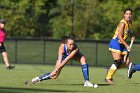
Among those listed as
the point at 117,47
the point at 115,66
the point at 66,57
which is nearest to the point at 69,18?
the point at 117,47

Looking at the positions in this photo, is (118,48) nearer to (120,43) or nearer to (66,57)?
(120,43)

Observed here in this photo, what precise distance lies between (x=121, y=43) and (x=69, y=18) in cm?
2904

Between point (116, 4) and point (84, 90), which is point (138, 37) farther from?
point (84, 90)

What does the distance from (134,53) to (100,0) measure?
1700cm

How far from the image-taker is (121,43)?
49.5ft

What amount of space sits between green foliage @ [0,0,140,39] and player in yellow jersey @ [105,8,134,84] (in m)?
23.7

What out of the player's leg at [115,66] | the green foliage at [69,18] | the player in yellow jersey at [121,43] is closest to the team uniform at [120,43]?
the player in yellow jersey at [121,43]

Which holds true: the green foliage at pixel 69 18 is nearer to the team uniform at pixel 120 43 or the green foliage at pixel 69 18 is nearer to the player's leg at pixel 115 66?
the team uniform at pixel 120 43

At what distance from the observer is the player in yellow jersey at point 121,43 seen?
14859 mm

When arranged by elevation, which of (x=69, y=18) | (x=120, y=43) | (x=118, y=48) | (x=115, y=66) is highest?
(x=120, y=43)

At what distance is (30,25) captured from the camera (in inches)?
1642

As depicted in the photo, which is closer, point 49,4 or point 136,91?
point 136,91

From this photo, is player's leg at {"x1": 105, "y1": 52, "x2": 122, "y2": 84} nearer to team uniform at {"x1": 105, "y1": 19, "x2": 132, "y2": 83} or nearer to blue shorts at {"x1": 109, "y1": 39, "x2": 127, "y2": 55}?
team uniform at {"x1": 105, "y1": 19, "x2": 132, "y2": 83}

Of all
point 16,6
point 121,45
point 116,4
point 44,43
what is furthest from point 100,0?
point 121,45
